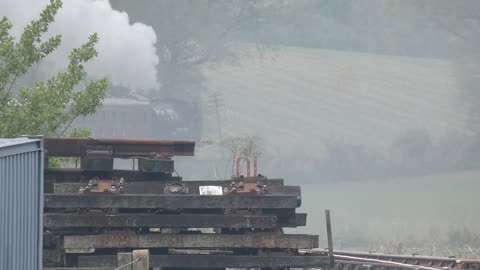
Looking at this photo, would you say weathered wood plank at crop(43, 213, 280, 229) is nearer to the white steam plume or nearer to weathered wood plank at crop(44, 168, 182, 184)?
weathered wood plank at crop(44, 168, 182, 184)

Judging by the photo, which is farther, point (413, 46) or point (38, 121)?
point (413, 46)

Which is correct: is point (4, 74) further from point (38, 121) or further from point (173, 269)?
point (173, 269)

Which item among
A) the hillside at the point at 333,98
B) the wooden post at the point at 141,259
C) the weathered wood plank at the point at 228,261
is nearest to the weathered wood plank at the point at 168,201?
the weathered wood plank at the point at 228,261

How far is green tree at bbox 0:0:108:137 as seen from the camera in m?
23.7

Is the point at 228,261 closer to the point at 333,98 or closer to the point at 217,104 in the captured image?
the point at 217,104

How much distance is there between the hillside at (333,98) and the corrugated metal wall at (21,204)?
6145cm

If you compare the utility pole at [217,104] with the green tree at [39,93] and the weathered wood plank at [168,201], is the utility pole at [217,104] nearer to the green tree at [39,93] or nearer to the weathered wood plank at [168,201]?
the green tree at [39,93]

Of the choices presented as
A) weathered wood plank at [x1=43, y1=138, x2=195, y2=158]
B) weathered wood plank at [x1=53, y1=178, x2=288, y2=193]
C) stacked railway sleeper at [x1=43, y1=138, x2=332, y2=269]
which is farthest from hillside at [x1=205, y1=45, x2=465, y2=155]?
stacked railway sleeper at [x1=43, y1=138, x2=332, y2=269]

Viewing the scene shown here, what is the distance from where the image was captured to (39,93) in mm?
24172

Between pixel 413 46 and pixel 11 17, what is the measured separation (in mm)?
43666

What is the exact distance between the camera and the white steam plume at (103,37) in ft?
180

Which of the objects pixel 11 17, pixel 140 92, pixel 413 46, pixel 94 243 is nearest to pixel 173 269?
pixel 94 243

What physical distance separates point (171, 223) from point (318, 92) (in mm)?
69700

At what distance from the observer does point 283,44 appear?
9469 cm
